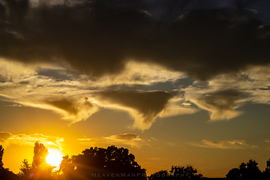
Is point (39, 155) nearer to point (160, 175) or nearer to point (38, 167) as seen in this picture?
point (38, 167)

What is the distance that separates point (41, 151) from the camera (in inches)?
3679

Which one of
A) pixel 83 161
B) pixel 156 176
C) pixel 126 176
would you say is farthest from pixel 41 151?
pixel 156 176

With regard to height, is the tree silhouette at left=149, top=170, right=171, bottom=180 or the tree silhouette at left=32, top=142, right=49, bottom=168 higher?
the tree silhouette at left=32, top=142, right=49, bottom=168

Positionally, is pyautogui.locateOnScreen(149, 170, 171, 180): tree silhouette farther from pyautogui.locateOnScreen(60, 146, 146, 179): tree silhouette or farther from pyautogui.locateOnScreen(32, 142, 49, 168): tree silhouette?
pyautogui.locateOnScreen(32, 142, 49, 168): tree silhouette

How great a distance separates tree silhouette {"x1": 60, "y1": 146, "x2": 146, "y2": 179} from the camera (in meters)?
77.5

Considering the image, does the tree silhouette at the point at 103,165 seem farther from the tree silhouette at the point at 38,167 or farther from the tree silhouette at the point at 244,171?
the tree silhouette at the point at 244,171

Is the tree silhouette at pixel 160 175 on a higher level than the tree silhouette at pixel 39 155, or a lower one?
lower

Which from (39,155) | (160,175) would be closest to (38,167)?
(39,155)

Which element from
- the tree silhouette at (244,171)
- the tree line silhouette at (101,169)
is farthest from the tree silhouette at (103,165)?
the tree silhouette at (244,171)

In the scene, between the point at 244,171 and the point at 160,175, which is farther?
the point at 244,171

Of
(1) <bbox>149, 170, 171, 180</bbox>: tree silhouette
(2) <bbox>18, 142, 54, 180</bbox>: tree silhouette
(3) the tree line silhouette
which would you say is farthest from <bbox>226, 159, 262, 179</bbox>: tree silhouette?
(2) <bbox>18, 142, 54, 180</bbox>: tree silhouette

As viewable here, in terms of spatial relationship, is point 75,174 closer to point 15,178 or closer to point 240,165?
point 15,178

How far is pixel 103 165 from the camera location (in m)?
81.2

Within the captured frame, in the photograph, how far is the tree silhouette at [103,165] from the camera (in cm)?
7750
